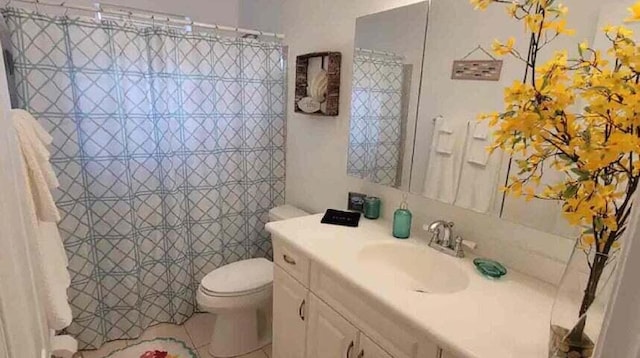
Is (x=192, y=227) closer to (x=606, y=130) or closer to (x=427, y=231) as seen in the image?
(x=427, y=231)

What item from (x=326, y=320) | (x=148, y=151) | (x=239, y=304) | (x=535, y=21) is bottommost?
(x=239, y=304)

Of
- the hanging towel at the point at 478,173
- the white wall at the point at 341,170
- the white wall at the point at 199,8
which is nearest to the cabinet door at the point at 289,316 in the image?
the white wall at the point at 341,170

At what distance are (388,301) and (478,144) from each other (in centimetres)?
68

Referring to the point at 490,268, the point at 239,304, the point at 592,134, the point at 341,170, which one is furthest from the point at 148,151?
the point at 592,134

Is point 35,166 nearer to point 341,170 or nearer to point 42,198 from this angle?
point 42,198

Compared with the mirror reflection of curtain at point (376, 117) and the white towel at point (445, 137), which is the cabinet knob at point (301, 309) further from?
the white towel at point (445, 137)

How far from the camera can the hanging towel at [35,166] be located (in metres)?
1.10

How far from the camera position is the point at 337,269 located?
3.98ft

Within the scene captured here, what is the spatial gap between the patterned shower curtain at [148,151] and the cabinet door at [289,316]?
0.84m

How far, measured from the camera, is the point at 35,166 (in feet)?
3.68

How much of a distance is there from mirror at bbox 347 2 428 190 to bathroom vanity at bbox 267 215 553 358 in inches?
12.0

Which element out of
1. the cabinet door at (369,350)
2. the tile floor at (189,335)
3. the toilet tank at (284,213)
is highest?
the toilet tank at (284,213)

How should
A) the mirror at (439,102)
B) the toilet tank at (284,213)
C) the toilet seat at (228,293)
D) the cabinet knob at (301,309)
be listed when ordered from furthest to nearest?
the toilet tank at (284,213), the toilet seat at (228,293), the cabinet knob at (301,309), the mirror at (439,102)

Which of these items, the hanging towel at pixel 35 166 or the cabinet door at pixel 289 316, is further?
the cabinet door at pixel 289 316
